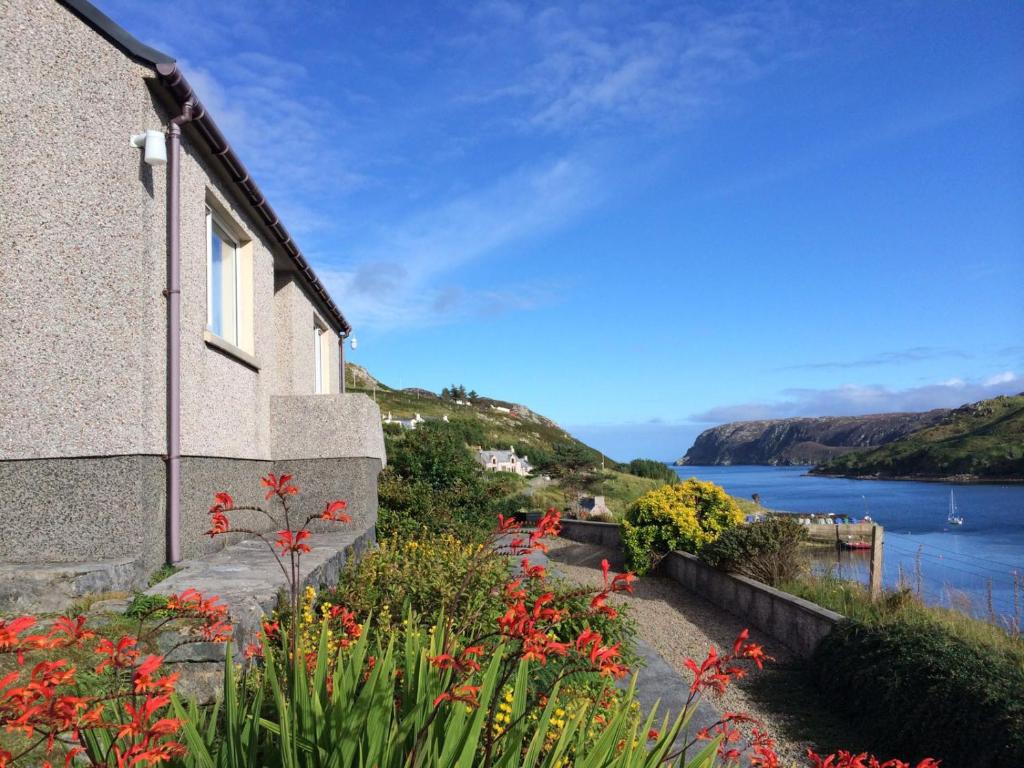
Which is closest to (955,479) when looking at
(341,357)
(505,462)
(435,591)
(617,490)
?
(505,462)

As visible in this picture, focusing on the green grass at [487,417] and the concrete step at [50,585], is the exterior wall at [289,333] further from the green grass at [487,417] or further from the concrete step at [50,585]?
the green grass at [487,417]

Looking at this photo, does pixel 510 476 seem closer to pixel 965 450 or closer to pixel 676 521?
pixel 676 521

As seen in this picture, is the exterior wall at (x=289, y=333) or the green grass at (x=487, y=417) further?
the green grass at (x=487, y=417)

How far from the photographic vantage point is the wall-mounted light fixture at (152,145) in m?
5.42

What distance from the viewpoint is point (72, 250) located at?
5328 mm

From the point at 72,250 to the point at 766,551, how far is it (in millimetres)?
8860

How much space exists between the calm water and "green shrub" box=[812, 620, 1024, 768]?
8.64 ft

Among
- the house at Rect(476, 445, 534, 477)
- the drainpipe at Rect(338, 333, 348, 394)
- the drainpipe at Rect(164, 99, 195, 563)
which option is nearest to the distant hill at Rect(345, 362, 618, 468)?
the house at Rect(476, 445, 534, 477)

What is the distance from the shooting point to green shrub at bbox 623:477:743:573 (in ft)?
43.0

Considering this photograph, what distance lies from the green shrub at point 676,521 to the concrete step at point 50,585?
979 centimetres

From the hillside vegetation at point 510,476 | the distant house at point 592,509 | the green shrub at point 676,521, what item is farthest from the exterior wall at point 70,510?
the distant house at point 592,509

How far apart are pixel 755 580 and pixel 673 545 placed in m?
2.84

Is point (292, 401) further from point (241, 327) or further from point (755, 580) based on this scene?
point (755, 580)

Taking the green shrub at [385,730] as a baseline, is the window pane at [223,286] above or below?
above
